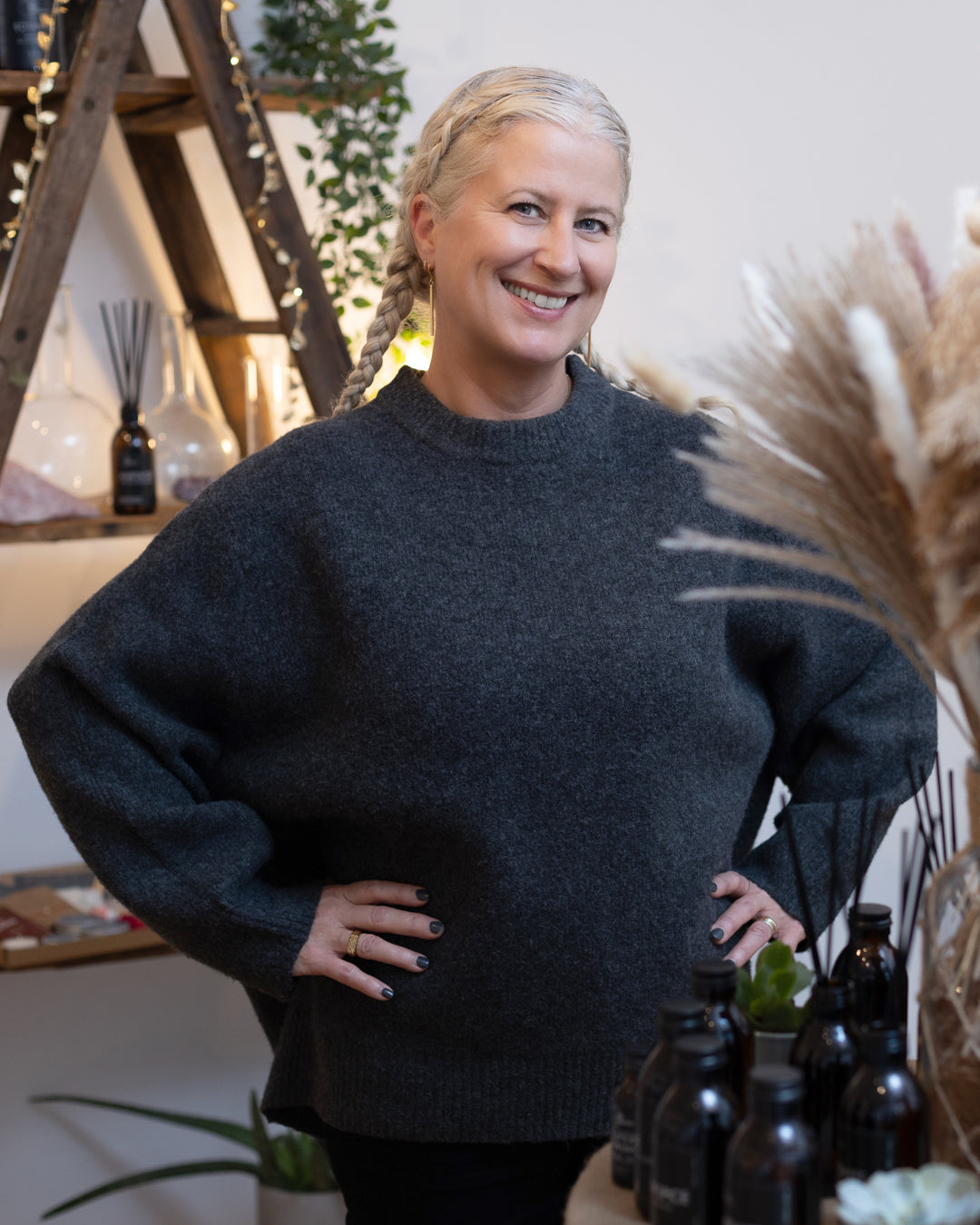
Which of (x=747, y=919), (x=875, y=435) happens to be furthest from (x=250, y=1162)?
(x=875, y=435)

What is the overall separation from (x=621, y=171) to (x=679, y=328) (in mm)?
1479

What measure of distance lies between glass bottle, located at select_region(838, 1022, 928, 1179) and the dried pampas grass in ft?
0.56

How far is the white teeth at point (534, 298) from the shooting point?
133 centimetres

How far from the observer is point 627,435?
145 centimetres

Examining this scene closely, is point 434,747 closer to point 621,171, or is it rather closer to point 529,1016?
point 529,1016

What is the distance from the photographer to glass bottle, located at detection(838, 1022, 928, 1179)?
743mm

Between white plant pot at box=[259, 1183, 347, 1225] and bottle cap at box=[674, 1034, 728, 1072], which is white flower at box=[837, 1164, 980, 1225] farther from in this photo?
Answer: white plant pot at box=[259, 1183, 347, 1225]

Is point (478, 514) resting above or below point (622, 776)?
above

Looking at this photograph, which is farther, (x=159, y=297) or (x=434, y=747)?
(x=159, y=297)

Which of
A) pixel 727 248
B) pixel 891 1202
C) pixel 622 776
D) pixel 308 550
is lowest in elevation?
pixel 891 1202

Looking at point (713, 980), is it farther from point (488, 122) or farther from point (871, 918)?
point (488, 122)

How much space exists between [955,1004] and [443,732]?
615 mm

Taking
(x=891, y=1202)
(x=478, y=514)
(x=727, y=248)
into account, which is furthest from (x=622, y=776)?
(x=727, y=248)

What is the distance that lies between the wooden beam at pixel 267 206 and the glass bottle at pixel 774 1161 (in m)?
1.52
